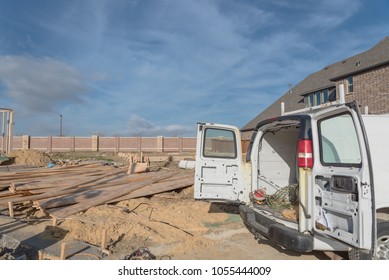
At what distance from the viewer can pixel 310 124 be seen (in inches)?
169

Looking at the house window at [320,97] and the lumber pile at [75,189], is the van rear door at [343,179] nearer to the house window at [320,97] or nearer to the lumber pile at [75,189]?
the lumber pile at [75,189]

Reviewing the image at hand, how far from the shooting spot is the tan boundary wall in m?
42.5

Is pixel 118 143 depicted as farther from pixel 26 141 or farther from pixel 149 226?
pixel 149 226

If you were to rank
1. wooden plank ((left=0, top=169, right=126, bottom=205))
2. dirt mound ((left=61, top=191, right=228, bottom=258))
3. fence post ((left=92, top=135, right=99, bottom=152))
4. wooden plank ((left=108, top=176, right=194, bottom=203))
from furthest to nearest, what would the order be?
fence post ((left=92, top=135, right=99, bottom=152)), wooden plank ((left=108, top=176, right=194, bottom=203)), wooden plank ((left=0, top=169, right=126, bottom=205)), dirt mound ((left=61, top=191, right=228, bottom=258))

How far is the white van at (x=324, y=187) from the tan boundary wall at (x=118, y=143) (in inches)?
1432

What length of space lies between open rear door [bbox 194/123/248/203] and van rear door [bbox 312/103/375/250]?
201cm

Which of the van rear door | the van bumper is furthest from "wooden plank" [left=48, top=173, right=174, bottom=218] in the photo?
the van rear door

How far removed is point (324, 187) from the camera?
407cm

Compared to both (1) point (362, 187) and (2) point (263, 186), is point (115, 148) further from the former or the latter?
(1) point (362, 187)

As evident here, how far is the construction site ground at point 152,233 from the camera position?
17.8 feet

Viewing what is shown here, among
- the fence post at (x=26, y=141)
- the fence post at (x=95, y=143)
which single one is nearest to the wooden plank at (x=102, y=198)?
the fence post at (x=95, y=143)

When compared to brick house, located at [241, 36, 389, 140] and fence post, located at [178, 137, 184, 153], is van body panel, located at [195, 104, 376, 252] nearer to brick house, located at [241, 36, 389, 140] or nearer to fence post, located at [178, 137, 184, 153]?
brick house, located at [241, 36, 389, 140]

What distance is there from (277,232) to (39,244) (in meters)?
4.32

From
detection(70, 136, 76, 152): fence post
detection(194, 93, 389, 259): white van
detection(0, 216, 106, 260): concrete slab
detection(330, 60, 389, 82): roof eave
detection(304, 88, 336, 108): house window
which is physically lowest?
detection(0, 216, 106, 260): concrete slab
